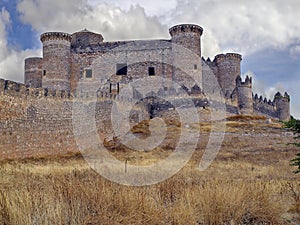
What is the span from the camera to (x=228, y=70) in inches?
1596

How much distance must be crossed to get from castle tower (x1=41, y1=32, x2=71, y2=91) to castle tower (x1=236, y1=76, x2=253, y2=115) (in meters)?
17.4

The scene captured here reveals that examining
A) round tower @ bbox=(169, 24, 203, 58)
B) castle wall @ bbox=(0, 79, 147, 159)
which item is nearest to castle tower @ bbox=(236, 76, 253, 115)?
round tower @ bbox=(169, 24, 203, 58)

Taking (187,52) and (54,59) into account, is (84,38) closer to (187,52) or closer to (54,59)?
(54,59)

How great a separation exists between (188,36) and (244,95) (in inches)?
335

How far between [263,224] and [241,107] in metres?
33.0

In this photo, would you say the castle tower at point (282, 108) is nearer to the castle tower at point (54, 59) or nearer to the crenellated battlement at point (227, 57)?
the crenellated battlement at point (227, 57)

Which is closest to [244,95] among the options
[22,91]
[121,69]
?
[121,69]

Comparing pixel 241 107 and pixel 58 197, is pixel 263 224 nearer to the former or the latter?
pixel 58 197

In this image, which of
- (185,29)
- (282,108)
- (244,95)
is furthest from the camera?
(282,108)

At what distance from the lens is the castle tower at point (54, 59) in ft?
119

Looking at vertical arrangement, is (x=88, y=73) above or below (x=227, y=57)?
below

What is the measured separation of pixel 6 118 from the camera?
18.8 m

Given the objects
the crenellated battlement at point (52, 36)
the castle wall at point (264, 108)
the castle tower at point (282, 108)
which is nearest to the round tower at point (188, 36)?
the crenellated battlement at point (52, 36)

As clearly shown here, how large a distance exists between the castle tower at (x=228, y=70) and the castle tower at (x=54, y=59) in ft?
52.6
